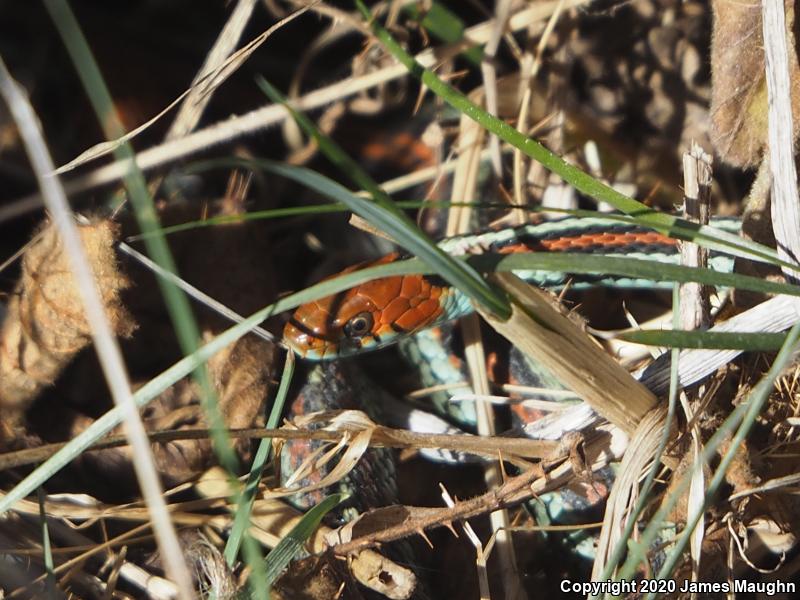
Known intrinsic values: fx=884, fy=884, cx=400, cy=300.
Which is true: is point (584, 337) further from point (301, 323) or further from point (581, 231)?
point (301, 323)

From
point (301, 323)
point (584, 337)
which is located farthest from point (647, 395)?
point (301, 323)

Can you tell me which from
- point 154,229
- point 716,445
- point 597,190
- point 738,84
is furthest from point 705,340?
point 154,229

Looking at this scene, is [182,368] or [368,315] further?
[368,315]

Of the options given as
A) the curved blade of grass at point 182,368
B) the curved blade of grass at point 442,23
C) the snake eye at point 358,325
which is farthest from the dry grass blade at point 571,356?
the curved blade of grass at point 442,23

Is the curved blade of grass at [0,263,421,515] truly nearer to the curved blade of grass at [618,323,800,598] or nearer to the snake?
the curved blade of grass at [618,323,800,598]

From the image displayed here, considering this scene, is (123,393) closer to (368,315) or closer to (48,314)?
(48,314)

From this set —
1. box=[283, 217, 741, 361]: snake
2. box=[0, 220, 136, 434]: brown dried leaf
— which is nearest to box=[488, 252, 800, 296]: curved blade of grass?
box=[283, 217, 741, 361]: snake

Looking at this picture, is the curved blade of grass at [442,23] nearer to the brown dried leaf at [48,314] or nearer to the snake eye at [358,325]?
the snake eye at [358,325]
